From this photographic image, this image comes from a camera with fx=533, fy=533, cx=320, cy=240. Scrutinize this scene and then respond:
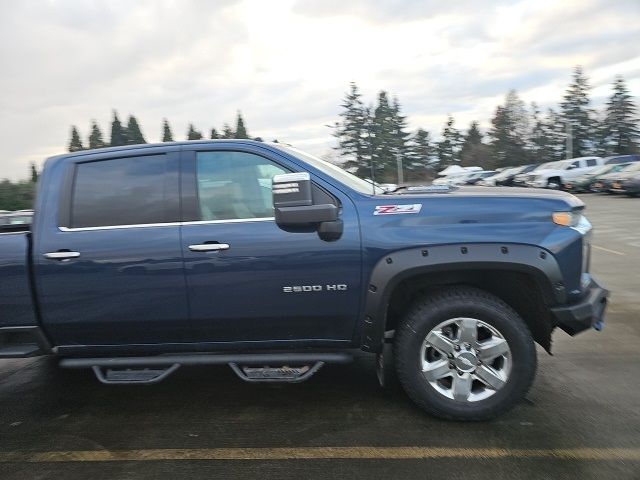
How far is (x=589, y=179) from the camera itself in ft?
84.2

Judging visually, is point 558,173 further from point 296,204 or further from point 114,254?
point 114,254

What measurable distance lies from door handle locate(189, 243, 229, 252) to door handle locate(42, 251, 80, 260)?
0.81 m

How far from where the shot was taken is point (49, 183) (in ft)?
12.4

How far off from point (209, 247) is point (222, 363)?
2.59 ft

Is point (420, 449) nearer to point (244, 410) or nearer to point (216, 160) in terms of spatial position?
point (244, 410)

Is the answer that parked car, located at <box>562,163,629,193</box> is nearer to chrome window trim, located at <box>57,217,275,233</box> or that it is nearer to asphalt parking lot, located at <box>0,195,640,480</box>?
asphalt parking lot, located at <box>0,195,640,480</box>

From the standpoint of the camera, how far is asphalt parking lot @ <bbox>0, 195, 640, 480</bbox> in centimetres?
304

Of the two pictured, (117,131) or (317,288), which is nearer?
(317,288)

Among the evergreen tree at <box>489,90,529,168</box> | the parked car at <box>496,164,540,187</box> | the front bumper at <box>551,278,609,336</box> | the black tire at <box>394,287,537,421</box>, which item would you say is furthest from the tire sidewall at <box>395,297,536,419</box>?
the evergreen tree at <box>489,90,529,168</box>

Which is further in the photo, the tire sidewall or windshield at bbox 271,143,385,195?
windshield at bbox 271,143,385,195

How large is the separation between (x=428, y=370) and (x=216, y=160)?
6.57ft

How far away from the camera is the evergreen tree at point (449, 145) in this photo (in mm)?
82688

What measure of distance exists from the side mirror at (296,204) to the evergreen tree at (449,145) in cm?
8079

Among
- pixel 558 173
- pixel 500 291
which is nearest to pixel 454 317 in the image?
pixel 500 291
